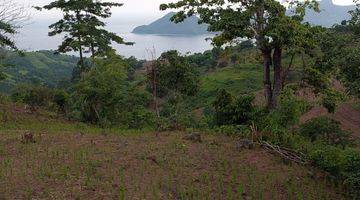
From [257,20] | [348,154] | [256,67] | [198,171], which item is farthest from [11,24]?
[256,67]

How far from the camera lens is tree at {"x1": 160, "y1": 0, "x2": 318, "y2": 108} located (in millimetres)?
16516

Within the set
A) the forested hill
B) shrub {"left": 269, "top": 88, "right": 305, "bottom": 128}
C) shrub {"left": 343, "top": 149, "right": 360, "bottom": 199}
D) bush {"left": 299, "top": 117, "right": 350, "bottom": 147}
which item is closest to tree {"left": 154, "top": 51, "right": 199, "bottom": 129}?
bush {"left": 299, "top": 117, "right": 350, "bottom": 147}

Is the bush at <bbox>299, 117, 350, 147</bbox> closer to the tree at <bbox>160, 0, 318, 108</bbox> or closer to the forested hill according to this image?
the tree at <bbox>160, 0, 318, 108</bbox>

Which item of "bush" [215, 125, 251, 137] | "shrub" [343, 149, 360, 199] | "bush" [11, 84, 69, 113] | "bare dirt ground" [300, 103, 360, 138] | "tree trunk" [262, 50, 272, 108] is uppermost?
"tree trunk" [262, 50, 272, 108]

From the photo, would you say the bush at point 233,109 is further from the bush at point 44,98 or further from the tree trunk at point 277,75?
the bush at point 44,98

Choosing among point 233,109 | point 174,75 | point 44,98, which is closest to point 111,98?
point 233,109

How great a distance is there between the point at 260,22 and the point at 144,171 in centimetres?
911

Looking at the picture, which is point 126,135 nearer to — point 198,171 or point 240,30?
point 198,171

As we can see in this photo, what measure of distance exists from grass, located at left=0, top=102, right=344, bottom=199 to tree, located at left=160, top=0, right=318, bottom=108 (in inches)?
200

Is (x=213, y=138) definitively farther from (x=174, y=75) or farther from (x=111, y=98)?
(x=174, y=75)

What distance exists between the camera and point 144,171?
10.8 metres

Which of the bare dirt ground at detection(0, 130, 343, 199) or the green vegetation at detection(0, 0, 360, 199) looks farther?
the green vegetation at detection(0, 0, 360, 199)

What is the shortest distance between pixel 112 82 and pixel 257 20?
680cm

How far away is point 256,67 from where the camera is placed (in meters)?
64.9
